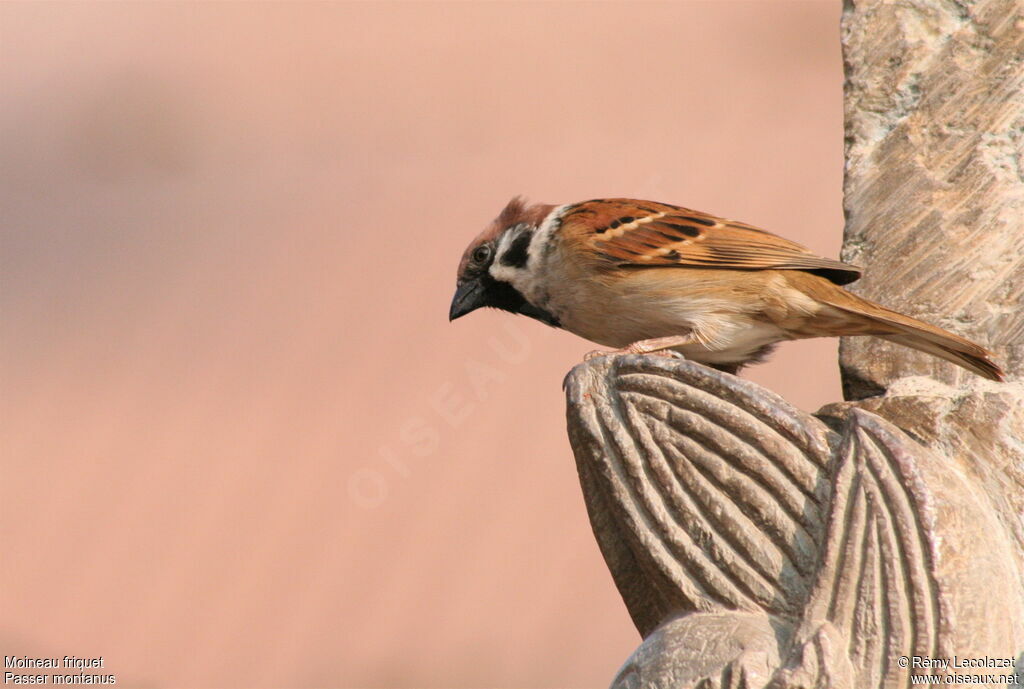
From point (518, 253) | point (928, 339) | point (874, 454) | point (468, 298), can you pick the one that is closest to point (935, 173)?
point (928, 339)

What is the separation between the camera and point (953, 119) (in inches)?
109

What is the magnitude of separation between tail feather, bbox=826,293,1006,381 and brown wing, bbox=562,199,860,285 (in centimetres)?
43

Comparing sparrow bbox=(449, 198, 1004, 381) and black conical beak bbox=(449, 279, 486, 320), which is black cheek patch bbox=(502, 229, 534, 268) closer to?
sparrow bbox=(449, 198, 1004, 381)

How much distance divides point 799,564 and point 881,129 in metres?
1.17

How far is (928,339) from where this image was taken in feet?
8.19

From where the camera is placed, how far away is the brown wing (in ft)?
10.5

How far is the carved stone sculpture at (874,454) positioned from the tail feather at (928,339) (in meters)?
0.07

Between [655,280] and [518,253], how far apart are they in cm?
43

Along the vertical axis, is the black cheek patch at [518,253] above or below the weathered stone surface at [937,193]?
below

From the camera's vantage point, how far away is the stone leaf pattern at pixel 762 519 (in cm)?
201

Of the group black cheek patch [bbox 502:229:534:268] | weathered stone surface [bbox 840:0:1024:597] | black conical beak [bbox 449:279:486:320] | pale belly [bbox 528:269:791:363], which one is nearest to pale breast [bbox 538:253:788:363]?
pale belly [bbox 528:269:791:363]

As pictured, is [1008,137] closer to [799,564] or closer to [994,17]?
[994,17]

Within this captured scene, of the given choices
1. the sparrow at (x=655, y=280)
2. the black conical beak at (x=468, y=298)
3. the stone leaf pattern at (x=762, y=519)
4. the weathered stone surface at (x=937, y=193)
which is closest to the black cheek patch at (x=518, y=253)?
the sparrow at (x=655, y=280)

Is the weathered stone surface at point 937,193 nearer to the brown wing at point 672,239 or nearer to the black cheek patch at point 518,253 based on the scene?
the brown wing at point 672,239
